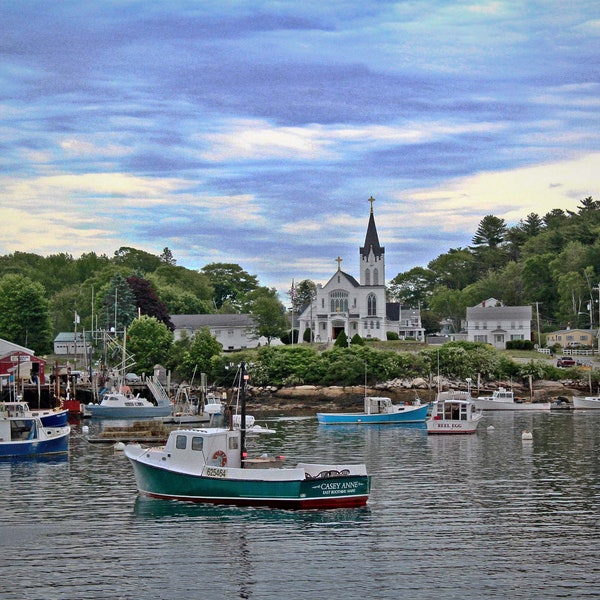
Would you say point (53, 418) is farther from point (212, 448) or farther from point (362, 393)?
point (362, 393)

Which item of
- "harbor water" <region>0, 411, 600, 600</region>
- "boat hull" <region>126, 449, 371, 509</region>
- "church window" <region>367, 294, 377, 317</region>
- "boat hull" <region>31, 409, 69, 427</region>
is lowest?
"harbor water" <region>0, 411, 600, 600</region>

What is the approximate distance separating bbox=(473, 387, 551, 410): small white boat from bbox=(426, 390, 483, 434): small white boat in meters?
22.7

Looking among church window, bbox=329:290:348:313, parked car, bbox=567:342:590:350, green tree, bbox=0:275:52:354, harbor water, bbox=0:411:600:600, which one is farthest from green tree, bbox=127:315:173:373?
harbor water, bbox=0:411:600:600

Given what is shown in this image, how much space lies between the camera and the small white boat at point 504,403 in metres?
102

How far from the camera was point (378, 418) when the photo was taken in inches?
3462

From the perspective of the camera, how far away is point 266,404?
107875mm

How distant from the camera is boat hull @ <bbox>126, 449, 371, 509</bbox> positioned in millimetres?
40281

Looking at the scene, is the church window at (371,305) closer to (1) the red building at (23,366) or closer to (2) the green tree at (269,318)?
(2) the green tree at (269,318)

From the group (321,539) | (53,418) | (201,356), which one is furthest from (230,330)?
(321,539)

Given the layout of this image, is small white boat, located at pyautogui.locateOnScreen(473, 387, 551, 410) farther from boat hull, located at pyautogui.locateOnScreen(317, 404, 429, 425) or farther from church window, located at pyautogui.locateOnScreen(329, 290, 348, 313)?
church window, located at pyautogui.locateOnScreen(329, 290, 348, 313)

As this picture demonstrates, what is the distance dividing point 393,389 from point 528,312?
4285 centimetres

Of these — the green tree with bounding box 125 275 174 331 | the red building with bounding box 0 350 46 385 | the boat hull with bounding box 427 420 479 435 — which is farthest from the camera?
the green tree with bounding box 125 275 174 331

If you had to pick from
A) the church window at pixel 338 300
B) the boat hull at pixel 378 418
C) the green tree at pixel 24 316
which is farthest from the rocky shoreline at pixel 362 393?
the green tree at pixel 24 316

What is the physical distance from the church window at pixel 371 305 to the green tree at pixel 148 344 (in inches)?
1182
